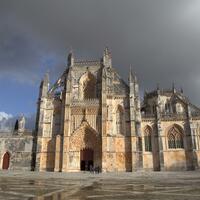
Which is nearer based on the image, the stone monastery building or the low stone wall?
the stone monastery building

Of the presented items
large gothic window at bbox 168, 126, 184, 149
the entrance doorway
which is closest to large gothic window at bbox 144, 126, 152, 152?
large gothic window at bbox 168, 126, 184, 149

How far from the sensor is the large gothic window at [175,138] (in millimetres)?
41688

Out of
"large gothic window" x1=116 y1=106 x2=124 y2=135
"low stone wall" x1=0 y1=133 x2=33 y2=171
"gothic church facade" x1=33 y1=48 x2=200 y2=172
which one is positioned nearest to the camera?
"gothic church facade" x1=33 y1=48 x2=200 y2=172

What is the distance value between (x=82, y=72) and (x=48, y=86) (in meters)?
7.53

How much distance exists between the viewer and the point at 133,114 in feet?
129

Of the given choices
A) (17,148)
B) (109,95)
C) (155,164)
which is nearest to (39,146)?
(17,148)

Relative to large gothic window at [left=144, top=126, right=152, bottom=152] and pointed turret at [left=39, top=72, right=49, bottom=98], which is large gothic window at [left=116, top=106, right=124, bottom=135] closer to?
large gothic window at [left=144, top=126, right=152, bottom=152]

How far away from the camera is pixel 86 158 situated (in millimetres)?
40281

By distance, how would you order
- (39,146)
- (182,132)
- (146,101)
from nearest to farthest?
Result: (39,146) < (182,132) < (146,101)

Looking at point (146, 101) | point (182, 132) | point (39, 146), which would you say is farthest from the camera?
point (146, 101)

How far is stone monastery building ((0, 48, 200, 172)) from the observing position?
37781 millimetres

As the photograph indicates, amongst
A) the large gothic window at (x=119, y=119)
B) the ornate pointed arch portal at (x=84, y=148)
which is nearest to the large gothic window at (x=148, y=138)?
the large gothic window at (x=119, y=119)

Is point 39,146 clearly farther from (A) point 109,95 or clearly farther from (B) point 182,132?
(B) point 182,132

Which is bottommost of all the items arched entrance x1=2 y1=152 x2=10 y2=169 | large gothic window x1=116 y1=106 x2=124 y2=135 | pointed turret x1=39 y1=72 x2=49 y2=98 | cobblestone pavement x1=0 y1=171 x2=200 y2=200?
cobblestone pavement x1=0 y1=171 x2=200 y2=200
